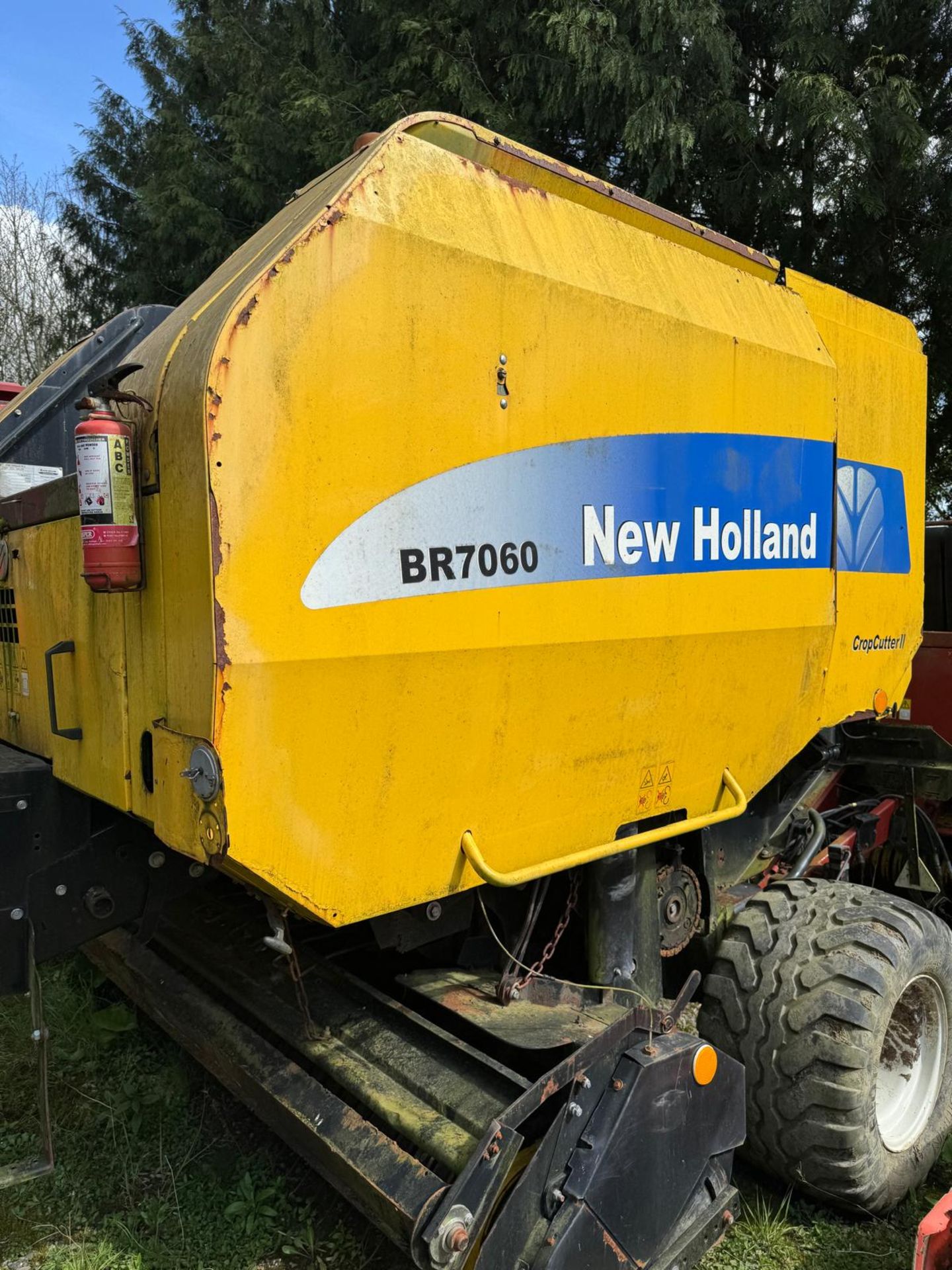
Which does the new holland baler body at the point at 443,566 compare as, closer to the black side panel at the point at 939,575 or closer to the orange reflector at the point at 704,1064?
the orange reflector at the point at 704,1064

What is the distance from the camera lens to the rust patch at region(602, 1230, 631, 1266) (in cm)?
219

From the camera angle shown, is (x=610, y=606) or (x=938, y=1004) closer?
(x=610, y=606)

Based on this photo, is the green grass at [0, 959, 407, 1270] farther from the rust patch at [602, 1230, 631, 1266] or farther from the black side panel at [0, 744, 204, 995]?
the black side panel at [0, 744, 204, 995]

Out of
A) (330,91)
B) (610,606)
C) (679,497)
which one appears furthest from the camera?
(330,91)

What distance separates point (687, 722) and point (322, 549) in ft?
4.48

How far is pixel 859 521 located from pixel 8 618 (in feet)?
9.95

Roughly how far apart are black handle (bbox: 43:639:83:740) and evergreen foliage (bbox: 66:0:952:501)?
19.5 feet

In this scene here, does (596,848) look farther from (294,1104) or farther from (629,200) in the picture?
(629,200)

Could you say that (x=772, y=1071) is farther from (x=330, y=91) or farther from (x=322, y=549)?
(x=330, y=91)

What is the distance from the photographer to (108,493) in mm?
1990

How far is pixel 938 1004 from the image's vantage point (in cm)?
330

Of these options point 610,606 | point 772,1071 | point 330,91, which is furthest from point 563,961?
point 330,91

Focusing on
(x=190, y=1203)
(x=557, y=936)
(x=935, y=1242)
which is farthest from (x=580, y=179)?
(x=190, y=1203)

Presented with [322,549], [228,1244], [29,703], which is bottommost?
[228,1244]
